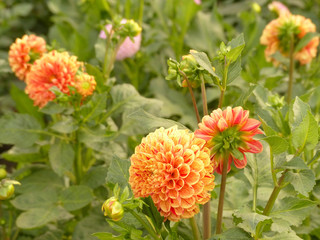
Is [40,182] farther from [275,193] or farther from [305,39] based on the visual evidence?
[305,39]

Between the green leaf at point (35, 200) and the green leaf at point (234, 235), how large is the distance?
22.5 inches

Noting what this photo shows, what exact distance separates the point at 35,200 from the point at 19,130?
20cm

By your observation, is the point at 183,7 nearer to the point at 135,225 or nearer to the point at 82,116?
the point at 82,116

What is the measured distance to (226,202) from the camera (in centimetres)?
112

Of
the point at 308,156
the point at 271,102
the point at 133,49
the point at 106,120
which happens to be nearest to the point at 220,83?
the point at 271,102

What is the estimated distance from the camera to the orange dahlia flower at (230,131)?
73 cm

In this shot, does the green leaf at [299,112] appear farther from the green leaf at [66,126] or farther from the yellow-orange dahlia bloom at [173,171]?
the green leaf at [66,126]

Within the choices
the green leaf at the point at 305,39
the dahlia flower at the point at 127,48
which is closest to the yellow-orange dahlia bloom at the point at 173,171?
the green leaf at the point at 305,39

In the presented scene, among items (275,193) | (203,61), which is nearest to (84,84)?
(203,61)

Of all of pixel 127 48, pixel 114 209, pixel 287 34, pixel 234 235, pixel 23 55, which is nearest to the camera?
pixel 114 209

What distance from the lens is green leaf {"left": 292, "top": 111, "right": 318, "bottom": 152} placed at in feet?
2.51

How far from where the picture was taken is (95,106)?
1194 mm

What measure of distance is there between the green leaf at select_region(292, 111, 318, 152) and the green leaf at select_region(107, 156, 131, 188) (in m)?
0.31

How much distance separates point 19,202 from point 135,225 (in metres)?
0.50
